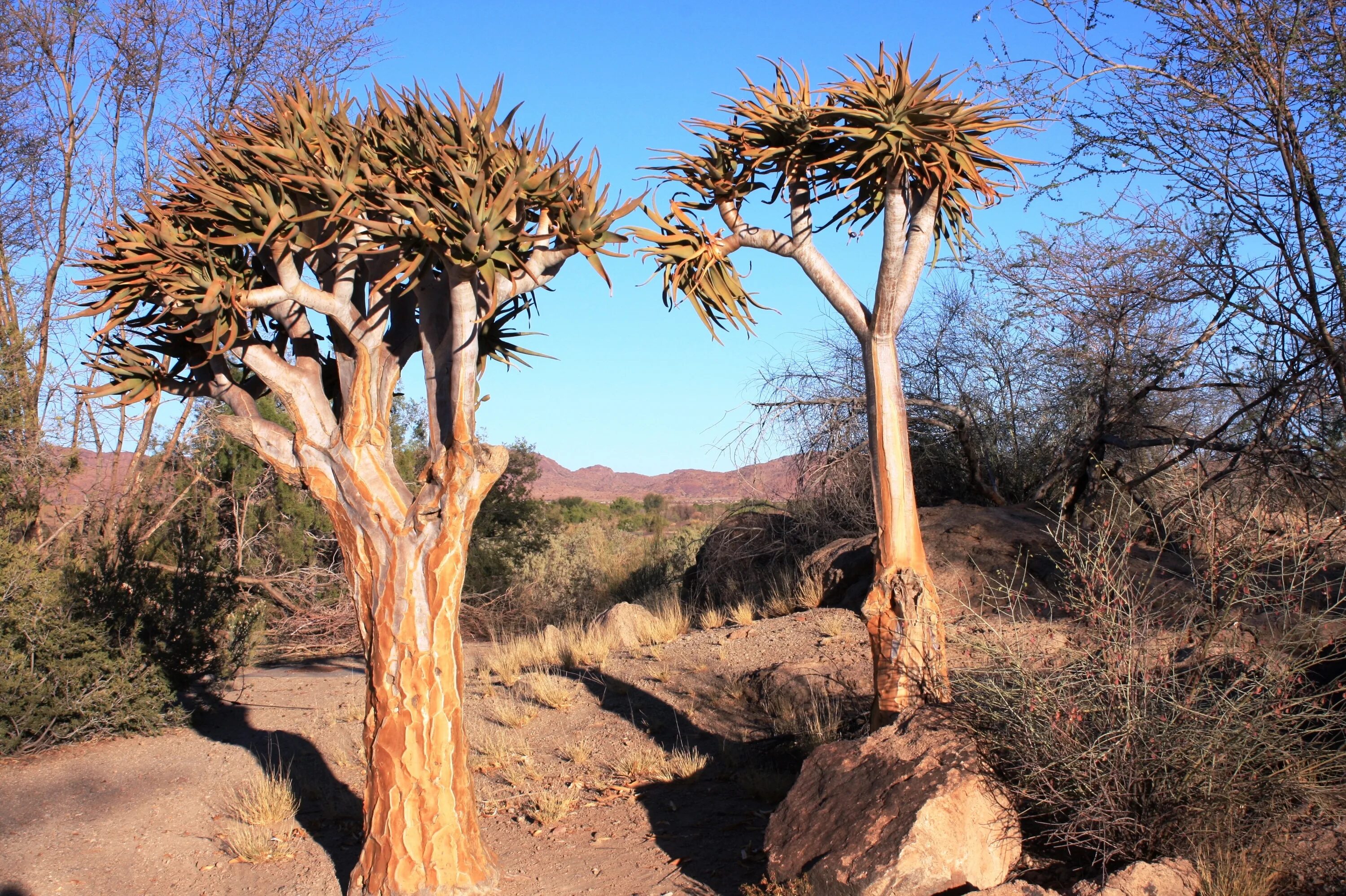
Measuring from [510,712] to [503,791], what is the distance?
1.71m

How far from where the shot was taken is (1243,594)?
5113 mm

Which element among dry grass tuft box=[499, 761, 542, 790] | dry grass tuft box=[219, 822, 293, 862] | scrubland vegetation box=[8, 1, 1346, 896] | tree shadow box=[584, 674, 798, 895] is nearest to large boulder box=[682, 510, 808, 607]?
scrubland vegetation box=[8, 1, 1346, 896]

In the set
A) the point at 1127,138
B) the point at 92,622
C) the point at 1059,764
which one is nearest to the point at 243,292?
the point at 1059,764

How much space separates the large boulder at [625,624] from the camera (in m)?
12.1

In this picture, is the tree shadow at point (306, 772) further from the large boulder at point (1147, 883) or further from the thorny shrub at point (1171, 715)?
the large boulder at point (1147, 883)

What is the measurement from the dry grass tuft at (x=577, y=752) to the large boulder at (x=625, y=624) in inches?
126

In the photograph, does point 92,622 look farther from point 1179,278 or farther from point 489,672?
point 1179,278

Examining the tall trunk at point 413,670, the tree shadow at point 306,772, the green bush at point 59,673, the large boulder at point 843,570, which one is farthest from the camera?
the large boulder at point 843,570

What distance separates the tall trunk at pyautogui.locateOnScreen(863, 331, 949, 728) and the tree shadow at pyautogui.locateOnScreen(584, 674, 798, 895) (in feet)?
3.83

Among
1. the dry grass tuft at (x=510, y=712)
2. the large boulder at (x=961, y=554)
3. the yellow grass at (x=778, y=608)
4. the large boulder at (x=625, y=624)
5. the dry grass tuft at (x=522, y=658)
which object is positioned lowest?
the dry grass tuft at (x=510, y=712)

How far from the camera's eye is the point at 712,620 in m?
12.4

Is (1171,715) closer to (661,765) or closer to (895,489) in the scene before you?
(895,489)

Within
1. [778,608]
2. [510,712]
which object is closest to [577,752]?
[510,712]

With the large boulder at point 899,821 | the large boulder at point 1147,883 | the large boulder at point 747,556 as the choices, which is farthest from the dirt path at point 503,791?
the large boulder at point 747,556
